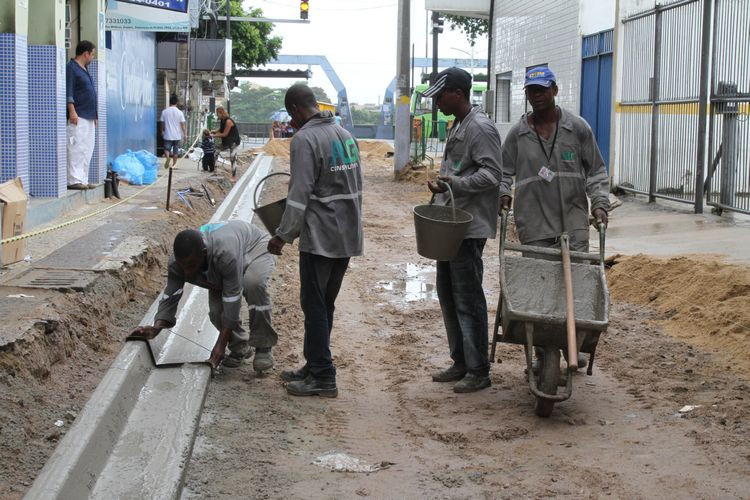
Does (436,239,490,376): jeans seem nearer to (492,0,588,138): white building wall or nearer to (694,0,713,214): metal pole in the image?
(694,0,713,214): metal pole

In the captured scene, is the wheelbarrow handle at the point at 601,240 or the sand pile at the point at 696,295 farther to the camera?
the sand pile at the point at 696,295

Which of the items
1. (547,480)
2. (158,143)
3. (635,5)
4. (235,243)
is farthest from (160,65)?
(547,480)

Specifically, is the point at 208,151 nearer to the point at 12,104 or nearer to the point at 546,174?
the point at 12,104

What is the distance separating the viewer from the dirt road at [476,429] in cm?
483

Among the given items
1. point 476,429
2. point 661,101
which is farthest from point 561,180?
point 661,101

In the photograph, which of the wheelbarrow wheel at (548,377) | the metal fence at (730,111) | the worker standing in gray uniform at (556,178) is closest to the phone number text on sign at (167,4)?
the metal fence at (730,111)

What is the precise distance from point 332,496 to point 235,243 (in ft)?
7.12

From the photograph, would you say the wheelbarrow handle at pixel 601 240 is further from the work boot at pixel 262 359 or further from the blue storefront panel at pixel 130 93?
the blue storefront panel at pixel 130 93

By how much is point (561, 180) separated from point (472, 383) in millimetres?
1451

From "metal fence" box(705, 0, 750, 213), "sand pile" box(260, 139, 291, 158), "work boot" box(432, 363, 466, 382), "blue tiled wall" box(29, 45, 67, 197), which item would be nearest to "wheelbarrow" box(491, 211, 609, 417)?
"work boot" box(432, 363, 466, 382)

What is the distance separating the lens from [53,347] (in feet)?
21.7

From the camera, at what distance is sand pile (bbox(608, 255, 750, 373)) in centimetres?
766

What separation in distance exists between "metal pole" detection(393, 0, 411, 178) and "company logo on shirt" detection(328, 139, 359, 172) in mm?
22120

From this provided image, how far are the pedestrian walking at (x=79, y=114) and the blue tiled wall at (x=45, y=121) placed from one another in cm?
71
